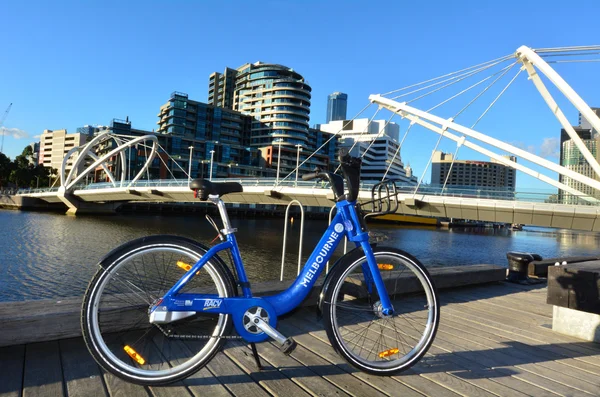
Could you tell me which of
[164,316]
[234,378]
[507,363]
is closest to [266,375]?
[234,378]

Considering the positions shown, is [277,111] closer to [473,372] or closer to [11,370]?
[473,372]

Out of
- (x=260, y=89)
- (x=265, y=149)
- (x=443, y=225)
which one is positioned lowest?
(x=443, y=225)

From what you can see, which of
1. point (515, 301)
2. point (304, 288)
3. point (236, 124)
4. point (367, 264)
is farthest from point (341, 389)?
point (236, 124)

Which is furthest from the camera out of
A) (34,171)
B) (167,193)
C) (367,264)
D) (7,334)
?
(34,171)

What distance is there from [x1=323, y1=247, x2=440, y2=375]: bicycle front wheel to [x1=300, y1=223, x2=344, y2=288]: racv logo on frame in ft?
0.34

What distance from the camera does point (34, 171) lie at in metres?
82.8

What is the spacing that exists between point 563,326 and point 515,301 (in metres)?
1.31

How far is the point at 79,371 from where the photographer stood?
7.02 feet

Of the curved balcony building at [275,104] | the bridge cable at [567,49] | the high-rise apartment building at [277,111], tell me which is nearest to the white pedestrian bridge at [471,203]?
the bridge cable at [567,49]

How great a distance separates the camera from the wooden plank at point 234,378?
2053 millimetres

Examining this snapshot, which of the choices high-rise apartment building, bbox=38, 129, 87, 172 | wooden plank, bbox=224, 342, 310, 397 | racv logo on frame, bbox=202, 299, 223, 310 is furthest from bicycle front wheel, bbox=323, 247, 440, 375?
high-rise apartment building, bbox=38, 129, 87, 172

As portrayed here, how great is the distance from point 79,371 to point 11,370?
1.09ft

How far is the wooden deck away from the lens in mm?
2043

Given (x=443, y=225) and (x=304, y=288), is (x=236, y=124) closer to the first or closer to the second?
(x=443, y=225)
